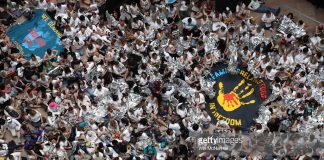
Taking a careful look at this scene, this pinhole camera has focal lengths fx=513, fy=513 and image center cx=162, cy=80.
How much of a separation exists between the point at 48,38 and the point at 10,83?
3.02 metres

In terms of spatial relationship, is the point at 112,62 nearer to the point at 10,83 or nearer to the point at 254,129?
the point at 10,83

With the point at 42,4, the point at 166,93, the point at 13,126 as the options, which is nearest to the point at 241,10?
the point at 166,93

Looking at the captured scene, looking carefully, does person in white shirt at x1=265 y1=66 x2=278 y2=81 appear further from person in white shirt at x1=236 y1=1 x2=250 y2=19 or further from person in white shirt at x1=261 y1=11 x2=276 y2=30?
person in white shirt at x1=236 y1=1 x2=250 y2=19

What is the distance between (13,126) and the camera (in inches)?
794

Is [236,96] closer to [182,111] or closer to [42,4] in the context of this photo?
[182,111]

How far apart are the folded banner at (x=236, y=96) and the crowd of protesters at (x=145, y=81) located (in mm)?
426

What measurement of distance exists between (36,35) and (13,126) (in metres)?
5.10

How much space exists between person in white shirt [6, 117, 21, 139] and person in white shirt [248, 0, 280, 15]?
11460mm

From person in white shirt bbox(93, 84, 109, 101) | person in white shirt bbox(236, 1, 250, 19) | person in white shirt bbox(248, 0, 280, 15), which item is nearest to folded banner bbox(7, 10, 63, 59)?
person in white shirt bbox(93, 84, 109, 101)

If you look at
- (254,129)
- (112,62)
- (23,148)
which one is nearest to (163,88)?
(112,62)

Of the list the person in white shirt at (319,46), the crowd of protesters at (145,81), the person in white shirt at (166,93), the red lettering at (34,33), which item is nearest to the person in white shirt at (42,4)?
the crowd of protesters at (145,81)

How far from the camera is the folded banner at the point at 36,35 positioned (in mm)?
23047

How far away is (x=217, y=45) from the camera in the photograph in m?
21.8

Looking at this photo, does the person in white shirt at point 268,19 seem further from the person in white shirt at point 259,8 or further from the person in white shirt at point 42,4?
the person in white shirt at point 42,4
